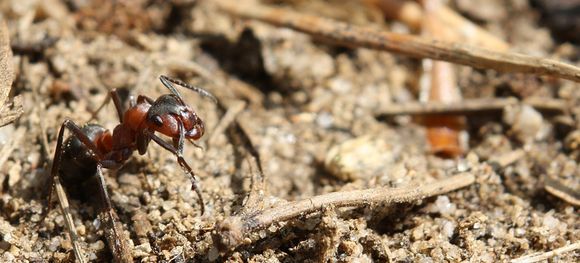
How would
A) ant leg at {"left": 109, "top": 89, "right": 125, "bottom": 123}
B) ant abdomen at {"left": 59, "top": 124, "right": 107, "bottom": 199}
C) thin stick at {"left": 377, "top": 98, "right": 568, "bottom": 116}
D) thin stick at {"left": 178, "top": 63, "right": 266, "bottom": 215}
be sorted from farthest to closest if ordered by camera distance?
1. thin stick at {"left": 377, "top": 98, "right": 568, "bottom": 116}
2. ant leg at {"left": 109, "top": 89, "right": 125, "bottom": 123}
3. ant abdomen at {"left": 59, "top": 124, "right": 107, "bottom": 199}
4. thin stick at {"left": 178, "top": 63, "right": 266, "bottom": 215}

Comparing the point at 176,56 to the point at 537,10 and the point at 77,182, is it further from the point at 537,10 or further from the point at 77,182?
the point at 537,10

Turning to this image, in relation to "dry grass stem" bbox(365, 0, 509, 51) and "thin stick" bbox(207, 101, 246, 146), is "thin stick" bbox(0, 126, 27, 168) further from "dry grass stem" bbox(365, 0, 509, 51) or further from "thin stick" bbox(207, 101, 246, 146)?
"dry grass stem" bbox(365, 0, 509, 51)

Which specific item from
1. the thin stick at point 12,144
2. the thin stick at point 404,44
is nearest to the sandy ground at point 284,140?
the thin stick at point 12,144

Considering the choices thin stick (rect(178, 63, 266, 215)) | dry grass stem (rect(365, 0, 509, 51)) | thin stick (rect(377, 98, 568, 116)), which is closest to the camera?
thin stick (rect(178, 63, 266, 215))

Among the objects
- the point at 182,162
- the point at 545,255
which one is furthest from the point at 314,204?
the point at 545,255

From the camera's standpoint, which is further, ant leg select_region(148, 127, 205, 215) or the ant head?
the ant head

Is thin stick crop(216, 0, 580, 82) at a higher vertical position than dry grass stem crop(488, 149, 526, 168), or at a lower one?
higher

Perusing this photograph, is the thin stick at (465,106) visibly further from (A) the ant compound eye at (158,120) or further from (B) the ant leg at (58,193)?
(B) the ant leg at (58,193)

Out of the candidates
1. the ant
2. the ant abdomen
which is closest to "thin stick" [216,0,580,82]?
the ant
